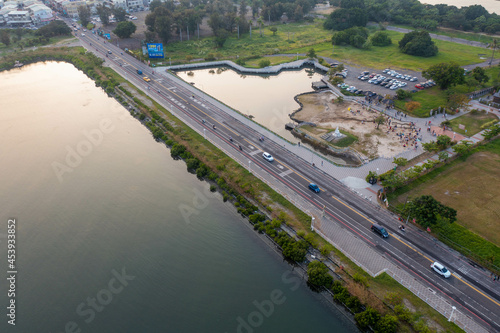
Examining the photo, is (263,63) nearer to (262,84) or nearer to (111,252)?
(262,84)

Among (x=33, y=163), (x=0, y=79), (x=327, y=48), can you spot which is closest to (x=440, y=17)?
(x=327, y=48)

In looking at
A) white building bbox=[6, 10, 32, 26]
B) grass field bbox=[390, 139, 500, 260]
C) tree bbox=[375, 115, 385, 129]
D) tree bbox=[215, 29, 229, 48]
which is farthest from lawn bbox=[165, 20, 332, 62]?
white building bbox=[6, 10, 32, 26]

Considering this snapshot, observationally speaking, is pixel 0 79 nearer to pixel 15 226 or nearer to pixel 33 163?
pixel 33 163

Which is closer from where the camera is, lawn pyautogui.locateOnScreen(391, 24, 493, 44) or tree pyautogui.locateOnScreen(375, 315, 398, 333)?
tree pyautogui.locateOnScreen(375, 315, 398, 333)

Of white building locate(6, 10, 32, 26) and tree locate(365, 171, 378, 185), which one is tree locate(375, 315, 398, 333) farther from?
white building locate(6, 10, 32, 26)

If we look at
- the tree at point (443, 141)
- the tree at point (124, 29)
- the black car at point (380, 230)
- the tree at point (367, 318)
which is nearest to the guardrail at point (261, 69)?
the tree at point (124, 29)

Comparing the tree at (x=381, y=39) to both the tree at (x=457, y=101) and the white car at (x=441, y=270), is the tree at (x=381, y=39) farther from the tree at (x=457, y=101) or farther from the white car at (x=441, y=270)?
the white car at (x=441, y=270)
